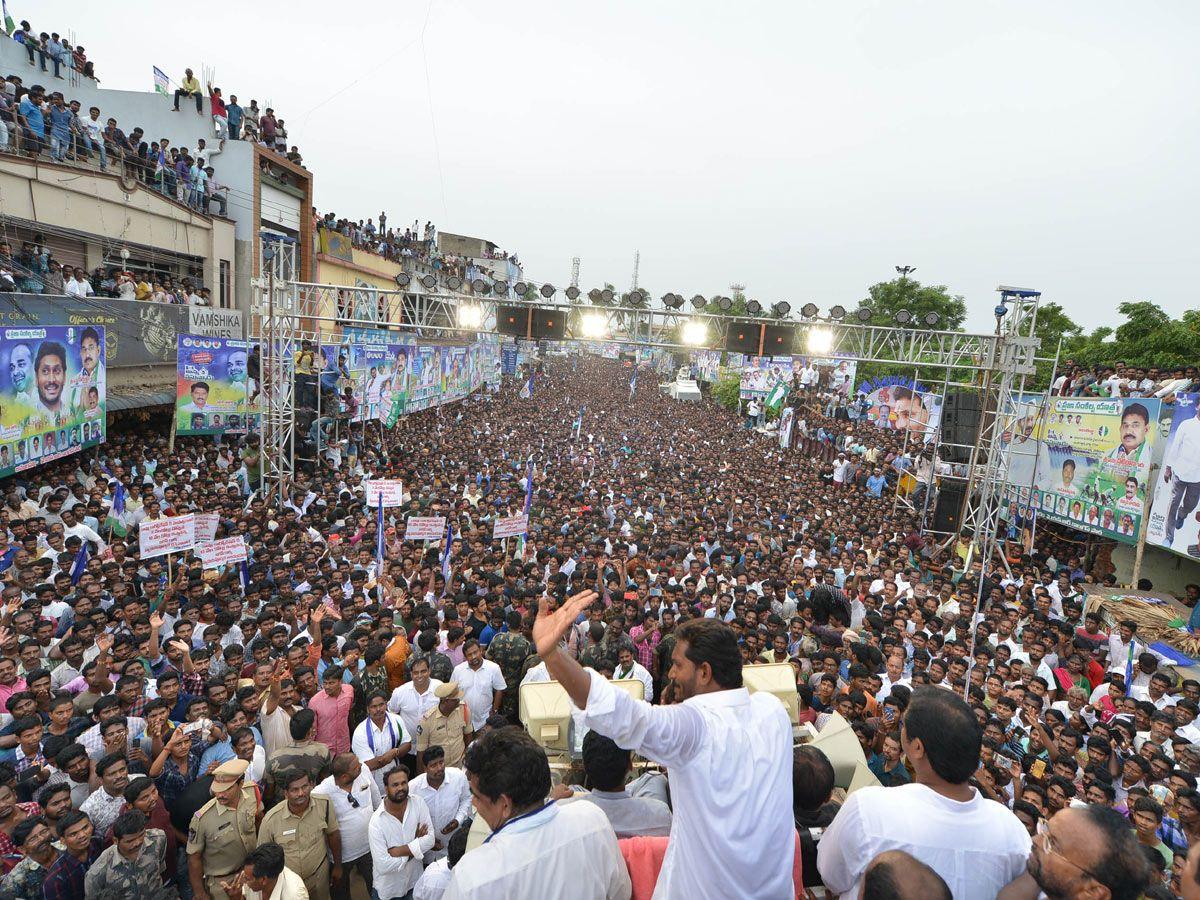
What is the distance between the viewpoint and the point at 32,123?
1412 cm

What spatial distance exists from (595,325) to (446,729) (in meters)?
10.5

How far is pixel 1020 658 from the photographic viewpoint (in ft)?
23.9

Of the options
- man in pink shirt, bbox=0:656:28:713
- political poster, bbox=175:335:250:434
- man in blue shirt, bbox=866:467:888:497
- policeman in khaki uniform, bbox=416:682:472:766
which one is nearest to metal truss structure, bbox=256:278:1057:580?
political poster, bbox=175:335:250:434

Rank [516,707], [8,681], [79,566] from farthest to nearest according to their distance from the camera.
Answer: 1. [79,566]
2. [516,707]
3. [8,681]

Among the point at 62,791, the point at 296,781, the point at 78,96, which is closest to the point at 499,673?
the point at 296,781

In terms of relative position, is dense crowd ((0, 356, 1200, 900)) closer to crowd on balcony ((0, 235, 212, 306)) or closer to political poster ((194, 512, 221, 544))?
political poster ((194, 512, 221, 544))

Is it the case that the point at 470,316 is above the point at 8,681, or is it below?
above

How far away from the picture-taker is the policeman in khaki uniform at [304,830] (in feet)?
12.4

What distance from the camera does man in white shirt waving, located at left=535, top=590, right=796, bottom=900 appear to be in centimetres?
191

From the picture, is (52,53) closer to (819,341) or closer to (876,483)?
(819,341)

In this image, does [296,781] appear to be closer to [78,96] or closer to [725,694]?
[725,694]

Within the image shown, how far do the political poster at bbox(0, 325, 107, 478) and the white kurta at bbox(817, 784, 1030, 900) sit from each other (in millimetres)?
10991

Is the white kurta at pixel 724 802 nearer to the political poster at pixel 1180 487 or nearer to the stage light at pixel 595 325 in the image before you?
the political poster at pixel 1180 487

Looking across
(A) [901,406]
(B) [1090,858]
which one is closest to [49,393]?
(B) [1090,858]
